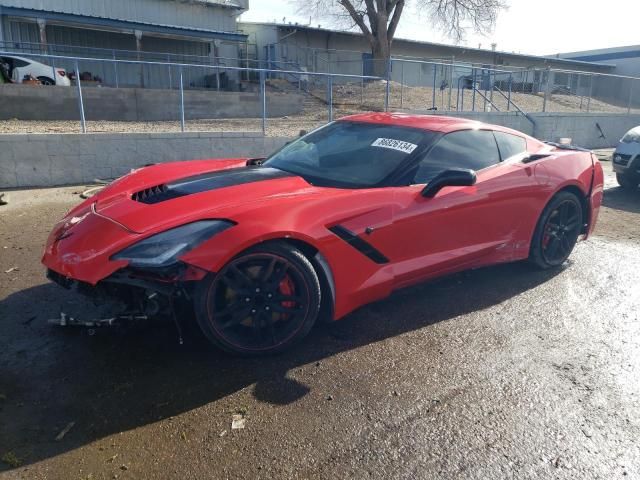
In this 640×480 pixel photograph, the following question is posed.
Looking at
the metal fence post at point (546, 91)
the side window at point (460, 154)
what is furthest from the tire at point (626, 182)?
the metal fence post at point (546, 91)

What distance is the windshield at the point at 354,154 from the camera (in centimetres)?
361

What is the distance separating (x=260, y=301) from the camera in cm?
298

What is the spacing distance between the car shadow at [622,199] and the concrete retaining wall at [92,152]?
6.53 meters

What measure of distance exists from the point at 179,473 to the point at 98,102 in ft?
49.5

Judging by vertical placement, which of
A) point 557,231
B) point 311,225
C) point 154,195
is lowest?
point 557,231

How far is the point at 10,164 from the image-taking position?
790 cm

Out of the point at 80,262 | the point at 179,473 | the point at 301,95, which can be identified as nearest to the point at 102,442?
the point at 179,473

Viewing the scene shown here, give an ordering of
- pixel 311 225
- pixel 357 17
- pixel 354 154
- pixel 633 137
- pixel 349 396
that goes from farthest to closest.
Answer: pixel 357 17
pixel 633 137
pixel 354 154
pixel 311 225
pixel 349 396

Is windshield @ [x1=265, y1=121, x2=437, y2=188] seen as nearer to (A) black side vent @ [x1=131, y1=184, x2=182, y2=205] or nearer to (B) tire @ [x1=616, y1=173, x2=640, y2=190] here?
(A) black side vent @ [x1=131, y1=184, x2=182, y2=205]

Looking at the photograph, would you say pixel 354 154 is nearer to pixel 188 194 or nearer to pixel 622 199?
pixel 188 194

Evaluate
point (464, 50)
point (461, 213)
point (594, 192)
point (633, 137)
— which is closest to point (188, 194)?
point (461, 213)

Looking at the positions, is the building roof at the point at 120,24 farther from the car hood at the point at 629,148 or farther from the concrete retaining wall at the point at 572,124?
the car hood at the point at 629,148

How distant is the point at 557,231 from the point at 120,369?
3.89 meters

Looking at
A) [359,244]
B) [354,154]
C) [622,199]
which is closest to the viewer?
[359,244]
